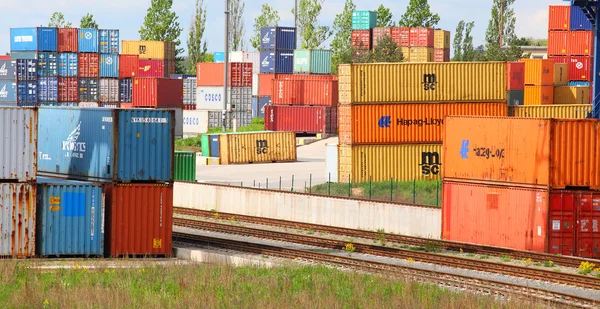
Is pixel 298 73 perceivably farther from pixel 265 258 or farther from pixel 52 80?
pixel 265 258

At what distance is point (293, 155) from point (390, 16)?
78.0m

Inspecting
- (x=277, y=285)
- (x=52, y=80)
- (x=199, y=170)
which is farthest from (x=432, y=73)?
(x=52, y=80)

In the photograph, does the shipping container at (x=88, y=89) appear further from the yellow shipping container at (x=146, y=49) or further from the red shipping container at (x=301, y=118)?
the yellow shipping container at (x=146, y=49)

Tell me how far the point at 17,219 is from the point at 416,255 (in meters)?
11.5

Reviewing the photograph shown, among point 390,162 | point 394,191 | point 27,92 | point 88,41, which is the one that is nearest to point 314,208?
point 394,191

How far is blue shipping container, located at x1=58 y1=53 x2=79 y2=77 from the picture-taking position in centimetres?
9006

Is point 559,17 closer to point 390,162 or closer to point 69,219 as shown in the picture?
point 390,162

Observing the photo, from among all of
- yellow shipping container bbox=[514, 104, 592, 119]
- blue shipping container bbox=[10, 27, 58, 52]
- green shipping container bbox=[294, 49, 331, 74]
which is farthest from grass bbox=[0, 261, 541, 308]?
green shipping container bbox=[294, 49, 331, 74]

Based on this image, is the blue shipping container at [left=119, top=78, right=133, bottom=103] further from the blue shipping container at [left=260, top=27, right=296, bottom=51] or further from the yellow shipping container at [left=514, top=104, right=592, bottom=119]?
the yellow shipping container at [left=514, top=104, right=592, bottom=119]

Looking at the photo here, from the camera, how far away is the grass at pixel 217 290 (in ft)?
69.7

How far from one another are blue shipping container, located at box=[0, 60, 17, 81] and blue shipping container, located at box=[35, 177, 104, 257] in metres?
61.6

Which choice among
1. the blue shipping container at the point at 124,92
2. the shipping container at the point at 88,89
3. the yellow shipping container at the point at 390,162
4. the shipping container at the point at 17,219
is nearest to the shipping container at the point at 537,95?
the yellow shipping container at the point at 390,162

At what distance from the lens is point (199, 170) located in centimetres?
6538

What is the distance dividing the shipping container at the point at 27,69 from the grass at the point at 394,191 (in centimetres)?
4590
